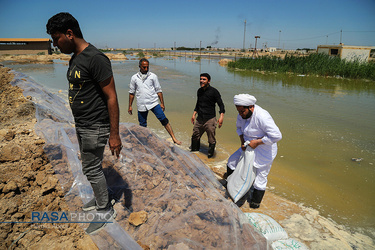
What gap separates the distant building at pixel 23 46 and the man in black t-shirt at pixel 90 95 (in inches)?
1681

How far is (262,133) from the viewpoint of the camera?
2590 mm

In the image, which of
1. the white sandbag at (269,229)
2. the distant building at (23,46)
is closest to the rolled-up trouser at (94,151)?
the white sandbag at (269,229)

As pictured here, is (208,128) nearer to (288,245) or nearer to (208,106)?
(208,106)

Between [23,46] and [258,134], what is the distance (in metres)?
44.1

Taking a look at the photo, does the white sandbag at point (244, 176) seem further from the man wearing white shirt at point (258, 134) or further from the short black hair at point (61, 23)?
the short black hair at point (61, 23)

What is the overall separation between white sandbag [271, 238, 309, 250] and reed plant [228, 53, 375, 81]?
670 inches

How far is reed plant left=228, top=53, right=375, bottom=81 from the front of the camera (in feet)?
49.3

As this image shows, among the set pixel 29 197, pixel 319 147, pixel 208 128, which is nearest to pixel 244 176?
pixel 208 128

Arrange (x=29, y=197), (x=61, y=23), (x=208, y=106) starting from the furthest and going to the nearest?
(x=208, y=106), (x=29, y=197), (x=61, y=23)

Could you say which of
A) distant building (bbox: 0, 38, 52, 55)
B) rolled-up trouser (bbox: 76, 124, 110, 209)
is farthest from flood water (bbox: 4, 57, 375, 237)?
distant building (bbox: 0, 38, 52, 55)

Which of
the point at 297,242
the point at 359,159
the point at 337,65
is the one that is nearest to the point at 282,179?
the point at 297,242

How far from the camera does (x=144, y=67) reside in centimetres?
407

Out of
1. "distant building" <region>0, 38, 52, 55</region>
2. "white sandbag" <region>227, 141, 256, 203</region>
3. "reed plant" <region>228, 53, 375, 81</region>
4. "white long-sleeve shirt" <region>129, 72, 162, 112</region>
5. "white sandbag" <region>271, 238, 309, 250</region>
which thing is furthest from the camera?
"distant building" <region>0, 38, 52, 55</region>

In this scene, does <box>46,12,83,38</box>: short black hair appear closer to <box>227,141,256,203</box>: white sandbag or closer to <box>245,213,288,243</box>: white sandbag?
<box>227,141,256,203</box>: white sandbag
